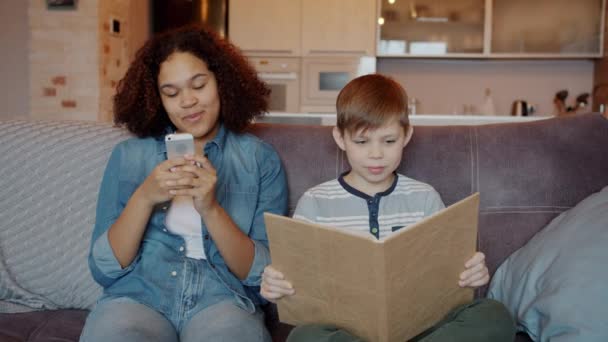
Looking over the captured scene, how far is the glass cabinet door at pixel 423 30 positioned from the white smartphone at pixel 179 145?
12.2 feet

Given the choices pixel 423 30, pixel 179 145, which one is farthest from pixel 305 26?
pixel 179 145

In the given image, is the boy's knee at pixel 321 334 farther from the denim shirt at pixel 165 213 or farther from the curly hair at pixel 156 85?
the curly hair at pixel 156 85

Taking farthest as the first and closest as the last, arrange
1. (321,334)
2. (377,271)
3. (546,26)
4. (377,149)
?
(546,26) < (377,149) < (321,334) < (377,271)

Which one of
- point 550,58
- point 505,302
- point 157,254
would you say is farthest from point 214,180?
point 550,58

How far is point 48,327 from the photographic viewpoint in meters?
1.41

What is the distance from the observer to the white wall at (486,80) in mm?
4812

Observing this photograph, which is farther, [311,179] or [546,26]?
[546,26]

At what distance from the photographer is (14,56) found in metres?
4.23

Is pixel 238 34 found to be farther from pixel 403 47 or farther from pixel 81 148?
pixel 81 148

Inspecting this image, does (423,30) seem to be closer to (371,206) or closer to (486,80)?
(486,80)

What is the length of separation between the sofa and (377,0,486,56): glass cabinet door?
3.26 metres

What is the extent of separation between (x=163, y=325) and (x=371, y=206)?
0.52 m

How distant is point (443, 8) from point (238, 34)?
1.62m

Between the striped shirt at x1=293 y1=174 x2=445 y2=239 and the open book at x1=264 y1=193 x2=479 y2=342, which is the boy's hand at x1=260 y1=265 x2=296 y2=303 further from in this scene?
the striped shirt at x1=293 y1=174 x2=445 y2=239
